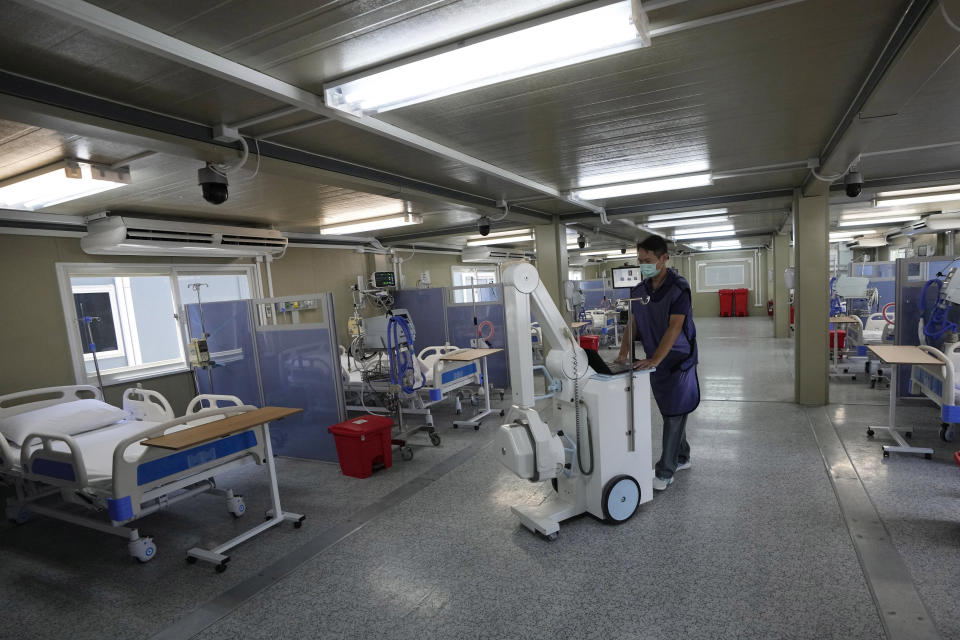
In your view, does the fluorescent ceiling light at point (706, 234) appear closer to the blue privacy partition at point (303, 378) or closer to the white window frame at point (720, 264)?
the white window frame at point (720, 264)

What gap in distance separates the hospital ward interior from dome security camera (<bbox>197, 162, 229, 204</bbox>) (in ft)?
0.06

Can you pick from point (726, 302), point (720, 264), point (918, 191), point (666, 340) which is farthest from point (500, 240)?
point (720, 264)

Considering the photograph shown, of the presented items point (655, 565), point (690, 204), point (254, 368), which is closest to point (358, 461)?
point (254, 368)

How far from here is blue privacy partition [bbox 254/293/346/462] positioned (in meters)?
4.26

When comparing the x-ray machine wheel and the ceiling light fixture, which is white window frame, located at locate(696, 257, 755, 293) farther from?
the x-ray machine wheel

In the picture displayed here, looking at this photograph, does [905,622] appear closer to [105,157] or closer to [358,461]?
[358,461]

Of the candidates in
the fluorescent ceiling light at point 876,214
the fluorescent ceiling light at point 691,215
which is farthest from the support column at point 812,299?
the fluorescent ceiling light at point 876,214

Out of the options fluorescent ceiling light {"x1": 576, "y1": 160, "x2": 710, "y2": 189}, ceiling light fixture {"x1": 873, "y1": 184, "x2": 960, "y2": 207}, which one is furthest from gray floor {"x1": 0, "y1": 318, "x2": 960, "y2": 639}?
ceiling light fixture {"x1": 873, "y1": 184, "x2": 960, "y2": 207}

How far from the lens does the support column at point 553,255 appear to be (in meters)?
6.75

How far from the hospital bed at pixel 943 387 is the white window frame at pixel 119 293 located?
7.20 m

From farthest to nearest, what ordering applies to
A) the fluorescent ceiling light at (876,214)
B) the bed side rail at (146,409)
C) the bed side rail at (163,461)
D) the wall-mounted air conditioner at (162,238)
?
the fluorescent ceiling light at (876,214) → the wall-mounted air conditioner at (162,238) → the bed side rail at (146,409) → the bed side rail at (163,461)

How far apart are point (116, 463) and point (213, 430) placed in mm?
467

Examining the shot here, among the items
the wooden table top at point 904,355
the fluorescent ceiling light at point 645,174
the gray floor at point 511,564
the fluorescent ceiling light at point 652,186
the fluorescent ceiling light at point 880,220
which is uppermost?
the fluorescent ceiling light at point 645,174

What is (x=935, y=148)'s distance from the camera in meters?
4.07
